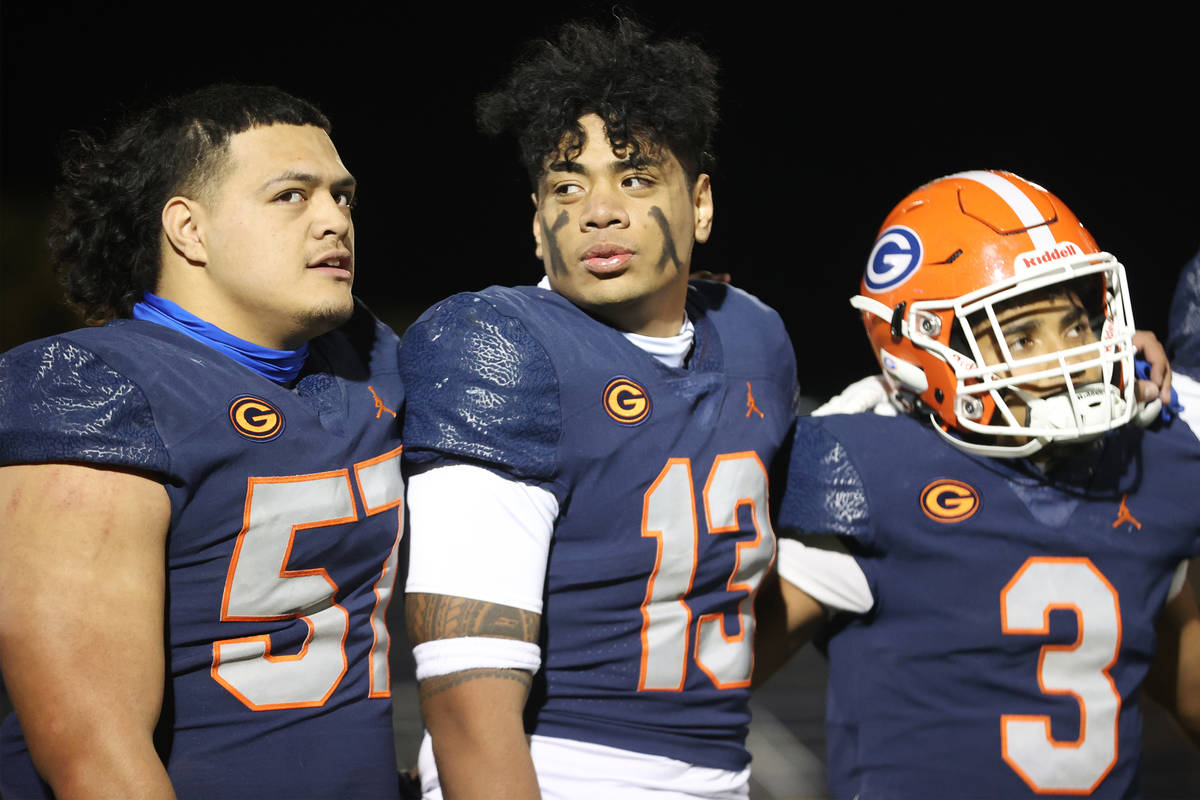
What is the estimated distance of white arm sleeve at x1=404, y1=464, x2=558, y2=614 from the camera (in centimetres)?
164

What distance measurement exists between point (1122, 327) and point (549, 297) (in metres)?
0.91

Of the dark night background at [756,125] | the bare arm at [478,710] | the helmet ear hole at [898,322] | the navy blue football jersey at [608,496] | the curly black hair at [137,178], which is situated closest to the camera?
the bare arm at [478,710]

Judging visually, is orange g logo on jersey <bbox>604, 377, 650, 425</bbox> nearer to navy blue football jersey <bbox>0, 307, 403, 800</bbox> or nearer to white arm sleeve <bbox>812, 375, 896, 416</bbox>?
navy blue football jersey <bbox>0, 307, 403, 800</bbox>

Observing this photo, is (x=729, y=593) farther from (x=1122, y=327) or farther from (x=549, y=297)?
(x=1122, y=327)

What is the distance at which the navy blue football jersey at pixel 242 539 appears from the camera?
5.11 ft

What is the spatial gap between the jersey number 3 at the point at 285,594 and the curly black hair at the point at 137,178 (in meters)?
0.43

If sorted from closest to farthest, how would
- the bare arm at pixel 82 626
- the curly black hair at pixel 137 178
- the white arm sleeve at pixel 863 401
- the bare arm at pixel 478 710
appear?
the bare arm at pixel 82 626 < the bare arm at pixel 478 710 < the curly black hair at pixel 137 178 < the white arm sleeve at pixel 863 401

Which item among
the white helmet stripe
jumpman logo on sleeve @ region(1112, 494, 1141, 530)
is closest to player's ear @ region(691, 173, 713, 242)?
the white helmet stripe

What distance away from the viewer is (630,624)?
1758 millimetres

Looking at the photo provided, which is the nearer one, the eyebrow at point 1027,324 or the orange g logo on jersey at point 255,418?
the orange g logo on jersey at point 255,418

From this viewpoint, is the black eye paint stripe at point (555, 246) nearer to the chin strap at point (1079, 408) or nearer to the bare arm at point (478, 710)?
the bare arm at point (478, 710)

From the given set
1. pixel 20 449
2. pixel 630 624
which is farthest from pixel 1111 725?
pixel 20 449

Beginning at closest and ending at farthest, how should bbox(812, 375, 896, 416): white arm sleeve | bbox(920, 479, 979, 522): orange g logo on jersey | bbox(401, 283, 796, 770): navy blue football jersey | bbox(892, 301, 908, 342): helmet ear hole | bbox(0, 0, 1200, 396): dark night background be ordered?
bbox(401, 283, 796, 770): navy blue football jersey < bbox(920, 479, 979, 522): orange g logo on jersey < bbox(892, 301, 908, 342): helmet ear hole < bbox(812, 375, 896, 416): white arm sleeve < bbox(0, 0, 1200, 396): dark night background

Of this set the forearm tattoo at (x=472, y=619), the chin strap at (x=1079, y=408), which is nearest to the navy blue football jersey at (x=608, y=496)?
the forearm tattoo at (x=472, y=619)
